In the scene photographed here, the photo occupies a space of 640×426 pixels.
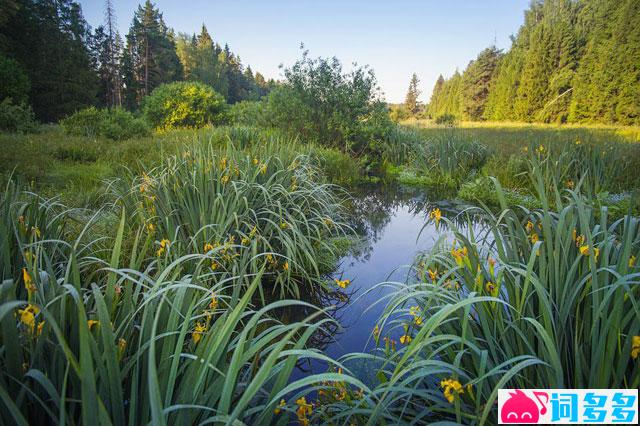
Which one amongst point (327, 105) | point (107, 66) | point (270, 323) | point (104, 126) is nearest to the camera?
point (270, 323)

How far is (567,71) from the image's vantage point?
27.8 metres

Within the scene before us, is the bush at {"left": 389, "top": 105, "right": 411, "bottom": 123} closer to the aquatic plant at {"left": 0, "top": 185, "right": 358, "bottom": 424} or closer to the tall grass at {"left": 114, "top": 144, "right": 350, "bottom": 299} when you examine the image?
the tall grass at {"left": 114, "top": 144, "right": 350, "bottom": 299}

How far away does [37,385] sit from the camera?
108cm

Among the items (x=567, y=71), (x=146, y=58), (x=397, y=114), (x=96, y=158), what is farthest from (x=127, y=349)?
(x=146, y=58)

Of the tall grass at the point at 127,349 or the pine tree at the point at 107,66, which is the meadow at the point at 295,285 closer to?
the tall grass at the point at 127,349

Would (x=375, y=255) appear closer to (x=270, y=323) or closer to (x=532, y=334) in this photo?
(x=270, y=323)

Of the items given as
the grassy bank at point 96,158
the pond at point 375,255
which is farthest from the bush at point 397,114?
the pond at point 375,255

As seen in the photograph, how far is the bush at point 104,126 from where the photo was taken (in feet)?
37.7

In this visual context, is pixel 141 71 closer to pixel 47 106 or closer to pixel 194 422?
pixel 47 106

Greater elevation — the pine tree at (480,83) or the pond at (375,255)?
the pine tree at (480,83)

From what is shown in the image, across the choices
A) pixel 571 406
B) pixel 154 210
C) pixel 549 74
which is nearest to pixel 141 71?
pixel 549 74

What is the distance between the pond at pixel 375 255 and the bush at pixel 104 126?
8504 mm

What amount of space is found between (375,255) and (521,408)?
3020 millimetres

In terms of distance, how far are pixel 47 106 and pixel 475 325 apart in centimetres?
3351
